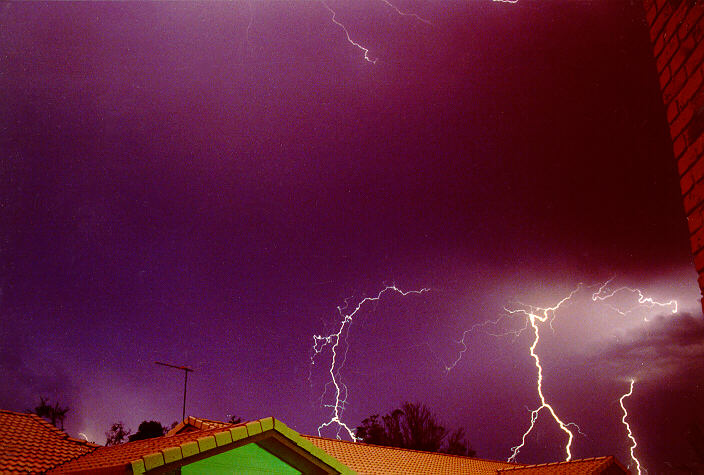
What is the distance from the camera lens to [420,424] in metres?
36.0

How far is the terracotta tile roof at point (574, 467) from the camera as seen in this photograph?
1527 cm

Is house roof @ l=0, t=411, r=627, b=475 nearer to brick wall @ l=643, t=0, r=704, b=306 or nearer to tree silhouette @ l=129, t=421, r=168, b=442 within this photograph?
brick wall @ l=643, t=0, r=704, b=306

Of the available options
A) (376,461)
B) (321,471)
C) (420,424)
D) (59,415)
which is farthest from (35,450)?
(59,415)

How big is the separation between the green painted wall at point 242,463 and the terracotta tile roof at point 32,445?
4.83m

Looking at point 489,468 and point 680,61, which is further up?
point 680,61

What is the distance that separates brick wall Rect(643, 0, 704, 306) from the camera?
2.40m

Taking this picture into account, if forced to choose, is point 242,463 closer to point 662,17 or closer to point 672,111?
point 672,111

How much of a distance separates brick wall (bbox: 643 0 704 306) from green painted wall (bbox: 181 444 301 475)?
272 inches

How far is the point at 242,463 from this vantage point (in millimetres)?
7695

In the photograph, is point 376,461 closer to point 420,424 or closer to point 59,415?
point 420,424

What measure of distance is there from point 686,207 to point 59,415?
54.4 meters

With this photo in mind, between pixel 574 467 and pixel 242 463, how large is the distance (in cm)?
1267

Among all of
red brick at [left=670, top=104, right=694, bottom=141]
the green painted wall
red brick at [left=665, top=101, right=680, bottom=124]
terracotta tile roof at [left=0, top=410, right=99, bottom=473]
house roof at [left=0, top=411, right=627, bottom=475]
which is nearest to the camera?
red brick at [left=670, top=104, right=694, bottom=141]

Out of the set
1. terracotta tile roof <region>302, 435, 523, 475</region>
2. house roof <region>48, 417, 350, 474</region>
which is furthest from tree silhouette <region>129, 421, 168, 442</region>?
house roof <region>48, 417, 350, 474</region>
